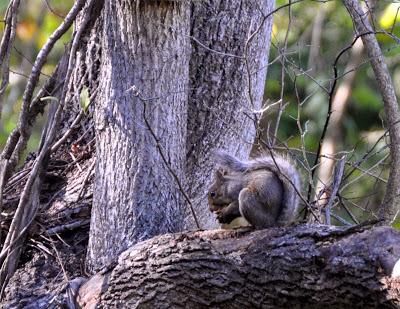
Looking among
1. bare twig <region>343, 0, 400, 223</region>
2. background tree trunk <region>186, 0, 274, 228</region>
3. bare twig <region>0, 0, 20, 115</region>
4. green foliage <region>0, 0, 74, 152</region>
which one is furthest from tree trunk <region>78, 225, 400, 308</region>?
green foliage <region>0, 0, 74, 152</region>

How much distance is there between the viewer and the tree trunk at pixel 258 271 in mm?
3244

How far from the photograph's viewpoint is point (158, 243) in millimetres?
3783

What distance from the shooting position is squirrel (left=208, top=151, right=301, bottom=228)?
158 inches

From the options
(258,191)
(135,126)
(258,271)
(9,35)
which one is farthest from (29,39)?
(258,271)

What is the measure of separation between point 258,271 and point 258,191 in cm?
66

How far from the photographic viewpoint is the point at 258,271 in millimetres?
3479

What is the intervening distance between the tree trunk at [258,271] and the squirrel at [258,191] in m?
0.30

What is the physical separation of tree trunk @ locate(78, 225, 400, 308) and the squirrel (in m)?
0.30

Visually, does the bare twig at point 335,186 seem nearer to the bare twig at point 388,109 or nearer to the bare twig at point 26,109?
the bare twig at point 388,109

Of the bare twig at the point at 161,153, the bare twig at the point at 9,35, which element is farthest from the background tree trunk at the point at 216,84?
the bare twig at the point at 9,35

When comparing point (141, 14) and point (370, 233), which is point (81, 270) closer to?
point (141, 14)

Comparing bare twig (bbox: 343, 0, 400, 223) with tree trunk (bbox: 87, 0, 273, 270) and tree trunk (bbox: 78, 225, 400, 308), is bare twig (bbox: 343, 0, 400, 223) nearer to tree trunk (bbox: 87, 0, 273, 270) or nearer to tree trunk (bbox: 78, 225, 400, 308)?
tree trunk (bbox: 87, 0, 273, 270)

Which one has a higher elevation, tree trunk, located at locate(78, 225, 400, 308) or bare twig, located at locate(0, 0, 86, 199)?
bare twig, located at locate(0, 0, 86, 199)

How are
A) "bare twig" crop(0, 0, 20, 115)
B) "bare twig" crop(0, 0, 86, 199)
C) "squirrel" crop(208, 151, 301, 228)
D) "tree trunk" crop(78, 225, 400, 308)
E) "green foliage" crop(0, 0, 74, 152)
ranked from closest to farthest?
"tree trunk" crop(78, 225, 400, 308) < "squirrel" crop(208, 151, 301, 228) < "bare twig" crop(0, 0, 86, 199) < "bare twig" crop(0, 0, 20, 115) < "green foliage" crop(0, 0, 74, 152)
